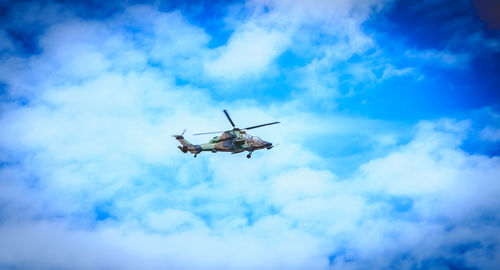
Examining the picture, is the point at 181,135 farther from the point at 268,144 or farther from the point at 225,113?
the point at 268,144

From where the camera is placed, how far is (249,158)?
9169 cm

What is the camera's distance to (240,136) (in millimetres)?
90375

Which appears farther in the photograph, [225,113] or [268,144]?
[268,144]

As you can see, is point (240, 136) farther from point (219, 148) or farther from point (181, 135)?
point (181, 135)

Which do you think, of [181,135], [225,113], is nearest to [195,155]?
[181,135]

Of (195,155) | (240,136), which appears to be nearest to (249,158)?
(240,136)

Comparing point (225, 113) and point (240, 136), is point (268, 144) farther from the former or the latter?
point (225, 113)

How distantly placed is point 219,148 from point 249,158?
21.4ft

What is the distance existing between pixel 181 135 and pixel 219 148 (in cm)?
800

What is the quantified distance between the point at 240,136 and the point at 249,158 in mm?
4976

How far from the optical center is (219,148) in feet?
295

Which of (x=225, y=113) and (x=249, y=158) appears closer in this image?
(x=225, y=113)

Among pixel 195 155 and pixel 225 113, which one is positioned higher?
pixel 225 113

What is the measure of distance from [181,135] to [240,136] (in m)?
11.7
